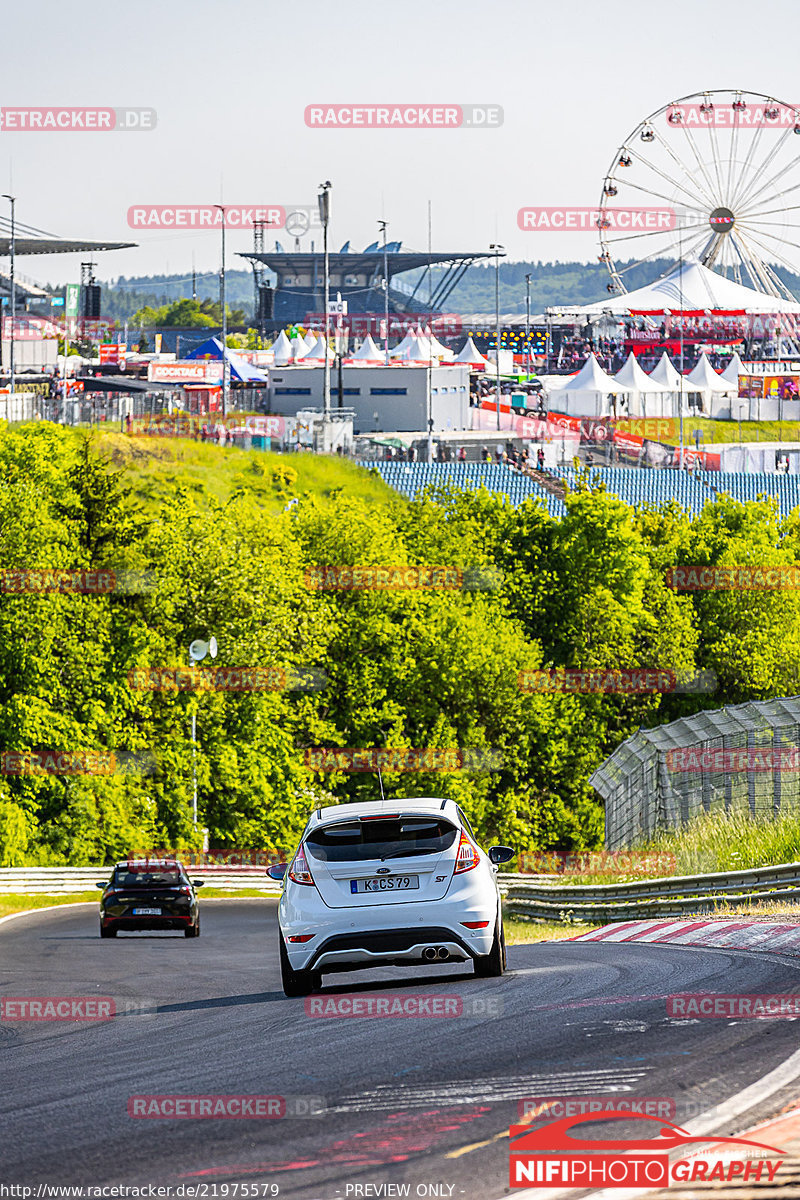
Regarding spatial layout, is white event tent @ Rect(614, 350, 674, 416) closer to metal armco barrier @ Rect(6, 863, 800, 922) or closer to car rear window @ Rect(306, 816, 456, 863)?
metal armco barrier @ Rect(6, 863, 800, 922)

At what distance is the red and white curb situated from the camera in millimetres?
13484

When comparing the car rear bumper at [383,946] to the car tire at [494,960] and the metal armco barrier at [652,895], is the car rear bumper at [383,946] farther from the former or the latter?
the metal armco barrier at [652,895]

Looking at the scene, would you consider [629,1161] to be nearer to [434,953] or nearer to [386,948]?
[386,948]

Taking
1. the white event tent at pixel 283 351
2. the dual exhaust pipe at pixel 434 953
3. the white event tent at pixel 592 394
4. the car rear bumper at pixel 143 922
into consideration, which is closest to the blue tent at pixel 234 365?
the white event tent at pixel 283 351

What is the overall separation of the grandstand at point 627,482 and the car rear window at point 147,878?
50.2 metres

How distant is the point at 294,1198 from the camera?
5523 millimetres

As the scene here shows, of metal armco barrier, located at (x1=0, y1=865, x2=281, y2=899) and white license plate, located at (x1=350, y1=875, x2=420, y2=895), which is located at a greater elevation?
white license plate, located at (x1=350, y1=875, x2=420, y2=895)

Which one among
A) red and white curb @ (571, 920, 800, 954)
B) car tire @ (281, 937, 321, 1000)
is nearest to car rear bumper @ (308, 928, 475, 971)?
car tire @ (281, 937, 321, 1000)

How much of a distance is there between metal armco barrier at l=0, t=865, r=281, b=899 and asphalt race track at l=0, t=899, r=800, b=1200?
21126mm

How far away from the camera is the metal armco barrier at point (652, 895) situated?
17.5 m

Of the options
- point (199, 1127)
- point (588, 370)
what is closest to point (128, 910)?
point (199, 1127)

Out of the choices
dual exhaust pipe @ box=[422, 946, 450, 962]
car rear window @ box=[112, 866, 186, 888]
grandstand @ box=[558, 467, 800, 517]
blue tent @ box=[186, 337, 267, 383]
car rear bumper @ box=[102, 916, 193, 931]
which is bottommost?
car rear bumper @ box=[102, 916, 193, 931]

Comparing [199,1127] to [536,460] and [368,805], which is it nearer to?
[368,805]

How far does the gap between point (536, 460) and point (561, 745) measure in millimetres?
34542
